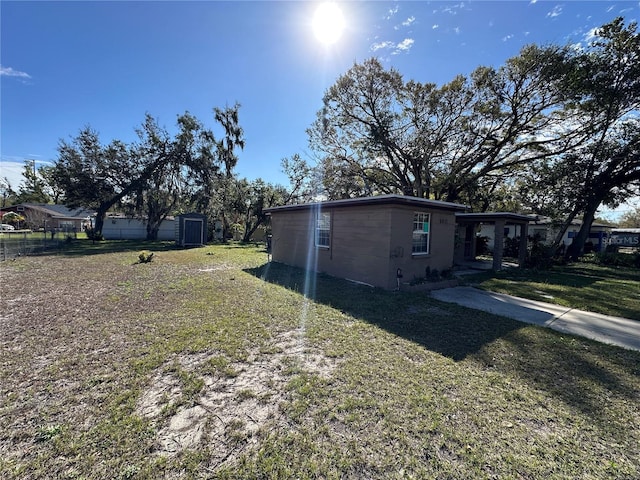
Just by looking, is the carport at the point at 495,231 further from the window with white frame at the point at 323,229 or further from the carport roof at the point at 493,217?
the window with white frame at the point at 323,229

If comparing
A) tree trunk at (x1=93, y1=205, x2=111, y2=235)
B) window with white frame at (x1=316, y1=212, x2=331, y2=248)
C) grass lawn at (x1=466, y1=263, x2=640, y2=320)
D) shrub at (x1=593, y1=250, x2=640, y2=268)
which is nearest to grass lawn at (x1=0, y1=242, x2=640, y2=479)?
grass lawn at (x1=466, y1=263, x2=640, y2=320)

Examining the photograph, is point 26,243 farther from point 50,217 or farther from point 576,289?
point 50,217

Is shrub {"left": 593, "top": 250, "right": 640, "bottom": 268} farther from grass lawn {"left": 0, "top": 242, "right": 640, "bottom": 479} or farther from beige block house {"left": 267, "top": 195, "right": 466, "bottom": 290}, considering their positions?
grass lawn {"left": 0, "top": 242, "right": 640, "bottom": 479}

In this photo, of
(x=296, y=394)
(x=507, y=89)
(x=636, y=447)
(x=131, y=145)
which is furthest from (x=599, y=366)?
(x=131, y=145)

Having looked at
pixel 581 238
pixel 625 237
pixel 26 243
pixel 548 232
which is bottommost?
pixel 26 243

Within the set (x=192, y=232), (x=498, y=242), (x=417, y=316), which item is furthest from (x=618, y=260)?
(x=192, y=232)

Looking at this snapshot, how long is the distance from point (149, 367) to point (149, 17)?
10001 mm

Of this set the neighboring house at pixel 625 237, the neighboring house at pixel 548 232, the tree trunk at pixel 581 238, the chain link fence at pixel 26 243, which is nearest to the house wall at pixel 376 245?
the neighboring house at pixel 548 232

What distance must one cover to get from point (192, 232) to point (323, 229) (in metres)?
12.9

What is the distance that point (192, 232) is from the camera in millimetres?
18797

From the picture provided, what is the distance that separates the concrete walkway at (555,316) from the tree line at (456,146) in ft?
33.0

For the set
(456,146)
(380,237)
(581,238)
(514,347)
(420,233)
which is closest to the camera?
(514,347)

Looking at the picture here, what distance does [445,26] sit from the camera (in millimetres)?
11359

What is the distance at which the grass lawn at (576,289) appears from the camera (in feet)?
19.7
